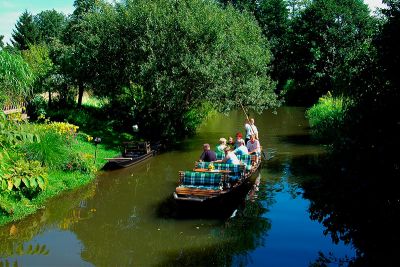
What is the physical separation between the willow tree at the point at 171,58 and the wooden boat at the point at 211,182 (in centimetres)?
739

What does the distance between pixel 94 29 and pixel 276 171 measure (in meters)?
12.9

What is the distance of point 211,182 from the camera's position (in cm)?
1330

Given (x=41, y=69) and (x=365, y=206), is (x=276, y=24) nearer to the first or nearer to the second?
(x=41, y=69)

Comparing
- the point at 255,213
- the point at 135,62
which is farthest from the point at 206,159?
the point at 135,62

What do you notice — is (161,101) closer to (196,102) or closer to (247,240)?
(196,102)

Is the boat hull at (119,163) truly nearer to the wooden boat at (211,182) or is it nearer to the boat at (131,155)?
the boat at (131,155)

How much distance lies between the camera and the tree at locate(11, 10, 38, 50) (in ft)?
236

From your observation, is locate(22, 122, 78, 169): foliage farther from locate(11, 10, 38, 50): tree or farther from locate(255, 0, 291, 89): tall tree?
locate(11, 10, 38, 50): tree

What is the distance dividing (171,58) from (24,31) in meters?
60.2

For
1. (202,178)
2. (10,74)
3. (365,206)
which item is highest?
(10,74)

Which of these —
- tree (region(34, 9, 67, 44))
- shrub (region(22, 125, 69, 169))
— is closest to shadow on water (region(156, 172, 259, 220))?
shrub (region(22, 125, 69, 169))

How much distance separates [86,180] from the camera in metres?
16.7

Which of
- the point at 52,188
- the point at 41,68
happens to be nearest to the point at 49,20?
the point at 41,68

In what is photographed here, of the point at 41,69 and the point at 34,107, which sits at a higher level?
the point at 41,69
